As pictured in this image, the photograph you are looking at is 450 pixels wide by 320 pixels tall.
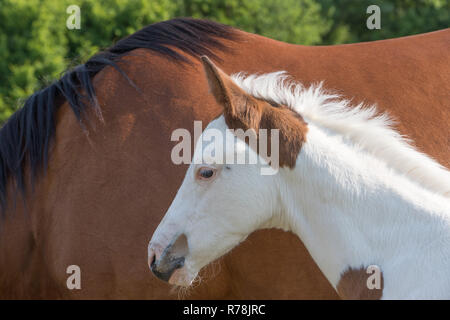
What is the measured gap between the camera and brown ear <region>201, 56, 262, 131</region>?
7.07ft

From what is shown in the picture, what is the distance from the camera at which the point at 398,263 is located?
2.06 metres

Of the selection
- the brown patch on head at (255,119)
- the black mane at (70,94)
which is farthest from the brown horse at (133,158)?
the brown patch on head at (255,119)

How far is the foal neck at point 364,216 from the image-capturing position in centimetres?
204

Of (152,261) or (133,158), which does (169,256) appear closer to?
(152,261)

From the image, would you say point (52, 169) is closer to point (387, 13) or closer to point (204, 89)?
point (204, 89)

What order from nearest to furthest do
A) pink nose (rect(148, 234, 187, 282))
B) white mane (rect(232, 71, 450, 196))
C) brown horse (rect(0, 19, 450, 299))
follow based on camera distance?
1. white mane (rect(232, 71, 450, 196))
2. pink nose (rect(148, 234, 187, 282))
3. brown horse (rect(0, 19, 450, 299))

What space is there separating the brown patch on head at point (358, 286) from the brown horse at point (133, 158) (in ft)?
1.98

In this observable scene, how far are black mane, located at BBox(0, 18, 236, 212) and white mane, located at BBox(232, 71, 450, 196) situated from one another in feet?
2.72

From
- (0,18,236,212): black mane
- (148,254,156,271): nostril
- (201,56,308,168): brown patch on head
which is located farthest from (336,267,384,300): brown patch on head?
(0,18,236,212): black mane

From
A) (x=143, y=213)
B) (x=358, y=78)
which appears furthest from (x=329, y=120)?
(x=143, y=213)

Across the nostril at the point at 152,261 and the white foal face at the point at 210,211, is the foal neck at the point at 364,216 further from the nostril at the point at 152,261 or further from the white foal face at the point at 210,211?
the nostril at the point at 152,261

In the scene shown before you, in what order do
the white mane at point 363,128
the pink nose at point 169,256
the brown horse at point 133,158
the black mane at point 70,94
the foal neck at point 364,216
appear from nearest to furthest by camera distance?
the foal neck at point 364,216 → the white mane at point 363,128 → the pink nose at point 169,256 → the brown horse at point 133,158 → the black mane at point 70,94

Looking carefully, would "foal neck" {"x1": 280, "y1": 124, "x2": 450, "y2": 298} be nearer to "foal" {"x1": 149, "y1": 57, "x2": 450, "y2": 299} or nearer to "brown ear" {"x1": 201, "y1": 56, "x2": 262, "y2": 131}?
"foal" {"x1": 149, "y1": 57, "x2": 450, "y2": 299}
